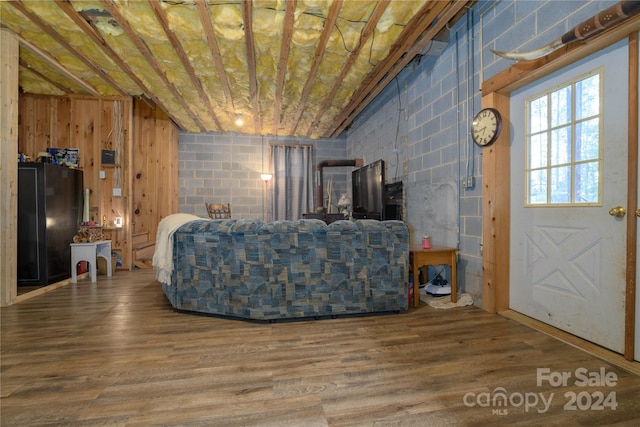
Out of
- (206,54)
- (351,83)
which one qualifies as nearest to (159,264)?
(206,54)

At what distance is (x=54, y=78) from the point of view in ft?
12.9

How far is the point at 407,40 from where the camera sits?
287 cm

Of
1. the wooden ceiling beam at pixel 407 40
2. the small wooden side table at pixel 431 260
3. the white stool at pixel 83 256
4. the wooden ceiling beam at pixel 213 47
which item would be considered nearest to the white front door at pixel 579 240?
the small wooden side table at pixel 431 260

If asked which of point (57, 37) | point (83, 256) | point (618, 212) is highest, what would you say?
point (57, 37)

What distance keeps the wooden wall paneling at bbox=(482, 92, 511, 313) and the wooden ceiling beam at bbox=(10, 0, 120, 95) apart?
4073 mm

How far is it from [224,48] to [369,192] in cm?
248

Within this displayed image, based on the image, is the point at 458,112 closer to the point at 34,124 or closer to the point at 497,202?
the point at 497,202

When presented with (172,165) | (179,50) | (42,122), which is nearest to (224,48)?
(179,50)

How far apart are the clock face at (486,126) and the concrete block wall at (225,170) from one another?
401 cm

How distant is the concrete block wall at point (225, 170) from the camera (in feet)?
19.8

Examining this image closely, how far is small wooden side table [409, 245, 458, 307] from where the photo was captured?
264 centimetres

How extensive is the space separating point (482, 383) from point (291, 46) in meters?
3.28

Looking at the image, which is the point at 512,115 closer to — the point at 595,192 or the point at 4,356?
the point at 595,192

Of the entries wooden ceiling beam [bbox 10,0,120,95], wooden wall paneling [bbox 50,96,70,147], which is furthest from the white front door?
wooden wall paneling [bbox 50,96,70,147]
